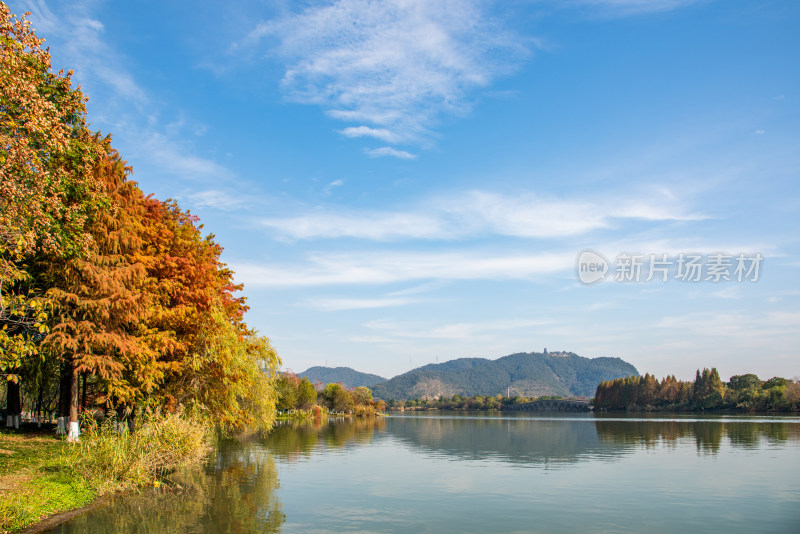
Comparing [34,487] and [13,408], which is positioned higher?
[13,408]

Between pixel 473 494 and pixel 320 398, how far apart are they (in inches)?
5627

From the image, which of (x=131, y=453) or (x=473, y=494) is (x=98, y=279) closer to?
(x=131, y=453)

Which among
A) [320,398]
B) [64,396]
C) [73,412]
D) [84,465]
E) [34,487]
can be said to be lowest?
[320,398]

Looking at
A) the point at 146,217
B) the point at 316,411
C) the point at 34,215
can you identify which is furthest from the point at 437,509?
the point at 316,411

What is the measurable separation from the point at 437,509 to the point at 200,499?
12.0 m

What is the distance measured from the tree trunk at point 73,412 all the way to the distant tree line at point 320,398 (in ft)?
279

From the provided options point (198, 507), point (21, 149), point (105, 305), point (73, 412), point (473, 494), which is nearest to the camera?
point (21, 149)

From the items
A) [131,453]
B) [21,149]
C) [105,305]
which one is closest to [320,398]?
[105,305]

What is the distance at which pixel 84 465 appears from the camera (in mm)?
27703

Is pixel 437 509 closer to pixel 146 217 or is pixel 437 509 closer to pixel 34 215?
pixel 34 215

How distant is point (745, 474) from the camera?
1533 inches

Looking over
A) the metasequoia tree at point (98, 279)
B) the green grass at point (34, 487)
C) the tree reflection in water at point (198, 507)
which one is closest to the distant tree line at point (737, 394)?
the metasequoia tree at point (98, 279)

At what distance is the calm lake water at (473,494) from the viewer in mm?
24078

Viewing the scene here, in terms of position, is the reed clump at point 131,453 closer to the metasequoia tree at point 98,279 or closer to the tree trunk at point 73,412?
the metasequoia tree at point 98,279
